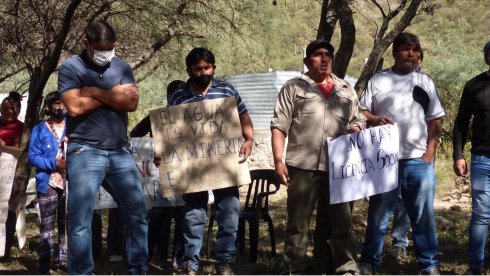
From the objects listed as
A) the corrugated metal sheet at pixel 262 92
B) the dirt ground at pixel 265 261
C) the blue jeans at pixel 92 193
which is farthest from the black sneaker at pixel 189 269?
the corrugated metal sheet at pixel 262 92

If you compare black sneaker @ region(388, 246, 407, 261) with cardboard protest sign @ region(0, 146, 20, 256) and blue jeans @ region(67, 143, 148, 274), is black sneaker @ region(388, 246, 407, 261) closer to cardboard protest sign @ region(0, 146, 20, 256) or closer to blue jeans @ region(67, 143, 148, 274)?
blue jeans @ region(67, 143, 148, 274)

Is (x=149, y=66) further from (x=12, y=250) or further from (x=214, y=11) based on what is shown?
(x=12, y=250)

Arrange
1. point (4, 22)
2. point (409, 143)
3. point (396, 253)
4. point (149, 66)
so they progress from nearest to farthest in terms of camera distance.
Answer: point (409, 143) → point (396, 253) → point (4, 22) → point (149, 66)

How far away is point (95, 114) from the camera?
5953 millimetres

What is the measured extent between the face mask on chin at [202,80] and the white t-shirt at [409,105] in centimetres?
132

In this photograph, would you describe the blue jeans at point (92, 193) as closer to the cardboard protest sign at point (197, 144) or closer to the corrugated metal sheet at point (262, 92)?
the cardboard protest sign at point (197, 144)

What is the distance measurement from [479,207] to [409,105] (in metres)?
0.94

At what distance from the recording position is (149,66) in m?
19.0

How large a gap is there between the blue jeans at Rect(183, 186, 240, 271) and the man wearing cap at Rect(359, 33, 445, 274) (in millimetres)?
1058

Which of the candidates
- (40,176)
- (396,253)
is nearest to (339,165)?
(396,253)

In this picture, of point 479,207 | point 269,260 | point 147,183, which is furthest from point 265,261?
point 479,207

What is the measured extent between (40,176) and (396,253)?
329cm

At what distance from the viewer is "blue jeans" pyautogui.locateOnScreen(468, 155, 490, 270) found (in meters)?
6.55

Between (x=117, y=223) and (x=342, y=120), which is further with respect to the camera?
(x=117, y=223)
